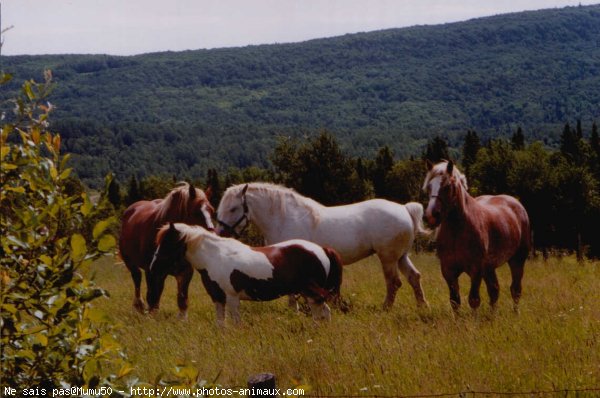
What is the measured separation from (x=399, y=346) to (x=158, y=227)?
504 cm

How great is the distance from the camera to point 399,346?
6.24m

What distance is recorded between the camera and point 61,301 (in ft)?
7.68

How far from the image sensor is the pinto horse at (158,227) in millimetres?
→ 9391

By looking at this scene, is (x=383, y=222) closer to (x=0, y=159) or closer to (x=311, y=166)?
(x=0, y=159)

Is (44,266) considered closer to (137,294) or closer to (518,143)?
(137,294)

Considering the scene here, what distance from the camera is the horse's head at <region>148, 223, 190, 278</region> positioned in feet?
27.3

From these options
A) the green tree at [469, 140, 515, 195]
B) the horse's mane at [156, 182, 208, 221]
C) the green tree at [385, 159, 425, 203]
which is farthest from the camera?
the green tree at [469, 140, 515, 195]

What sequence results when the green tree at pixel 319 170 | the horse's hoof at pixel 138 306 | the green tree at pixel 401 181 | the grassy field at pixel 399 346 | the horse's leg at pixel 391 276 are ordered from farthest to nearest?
the green tree at pixel 401 181
the green tree at pixel 319 170
the horse's hoof at pixel 138 306
the horse's leg at pixel 391 276
the grassy field at pixel 399 346

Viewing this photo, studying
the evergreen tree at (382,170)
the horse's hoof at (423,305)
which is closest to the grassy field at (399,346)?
the horse's hoof at (423,305)

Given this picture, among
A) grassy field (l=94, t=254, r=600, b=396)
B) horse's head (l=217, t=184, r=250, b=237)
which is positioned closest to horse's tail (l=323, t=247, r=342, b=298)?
grassy field (l=94, t=254, r=600, b=396)

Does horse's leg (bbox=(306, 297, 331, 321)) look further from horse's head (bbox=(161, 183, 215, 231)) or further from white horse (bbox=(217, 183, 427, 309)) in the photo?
horse's head (bbox=(161, 183, 215, 231))

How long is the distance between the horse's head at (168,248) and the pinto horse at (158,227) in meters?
0.48

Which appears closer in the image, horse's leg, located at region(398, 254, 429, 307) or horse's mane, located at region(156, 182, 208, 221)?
horse's mane, located at region(156, 182, 208, 221)

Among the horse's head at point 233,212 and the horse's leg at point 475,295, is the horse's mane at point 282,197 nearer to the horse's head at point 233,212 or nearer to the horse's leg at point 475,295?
the horse's head at point 233,212
